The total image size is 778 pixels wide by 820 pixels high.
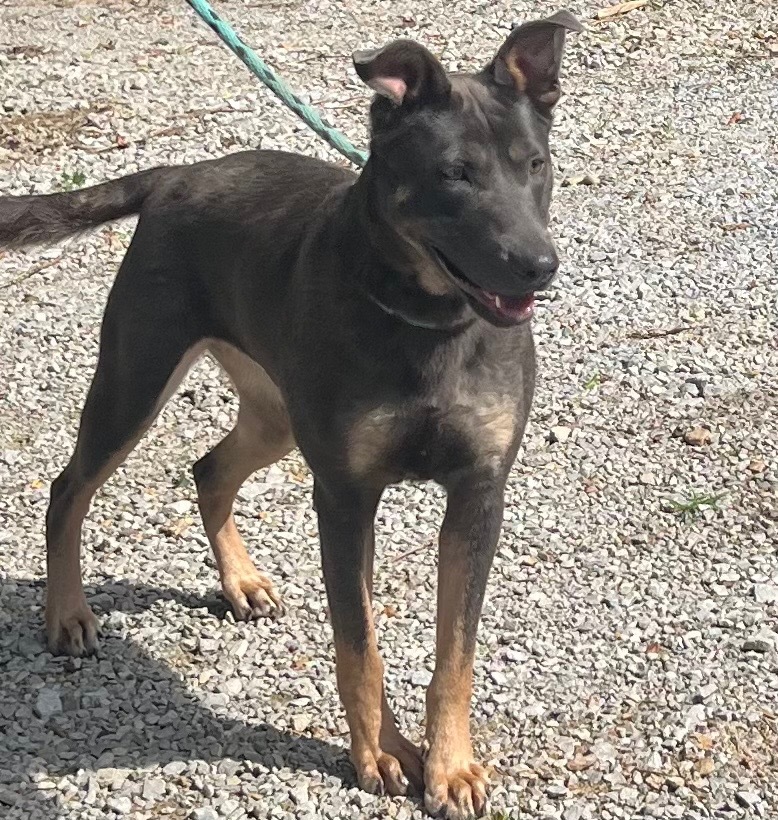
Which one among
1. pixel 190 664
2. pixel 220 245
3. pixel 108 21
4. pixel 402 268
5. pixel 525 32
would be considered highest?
pixel 525 32

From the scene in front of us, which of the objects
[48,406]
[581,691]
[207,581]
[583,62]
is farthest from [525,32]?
[583,62]

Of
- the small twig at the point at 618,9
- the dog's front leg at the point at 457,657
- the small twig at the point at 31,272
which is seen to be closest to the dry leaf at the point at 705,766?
the dog's front leg at the point at 457,657

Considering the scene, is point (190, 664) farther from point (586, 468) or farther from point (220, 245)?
point (586, 468)

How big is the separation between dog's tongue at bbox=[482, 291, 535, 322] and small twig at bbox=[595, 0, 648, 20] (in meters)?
7.03

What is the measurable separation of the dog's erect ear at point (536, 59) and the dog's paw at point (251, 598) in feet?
7.04

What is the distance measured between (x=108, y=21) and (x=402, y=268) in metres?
6.96

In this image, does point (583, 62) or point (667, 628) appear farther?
point (583, 62)

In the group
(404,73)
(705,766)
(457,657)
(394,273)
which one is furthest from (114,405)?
(705,766)

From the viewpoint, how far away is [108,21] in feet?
33.6

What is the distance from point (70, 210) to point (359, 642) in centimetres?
189

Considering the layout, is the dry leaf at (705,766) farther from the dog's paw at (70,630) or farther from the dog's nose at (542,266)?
the dog's paw at (70,630)

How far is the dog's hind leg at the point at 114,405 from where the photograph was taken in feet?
15.7

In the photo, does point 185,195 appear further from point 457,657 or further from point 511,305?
point 457,657

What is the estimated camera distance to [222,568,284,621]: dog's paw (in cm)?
529
